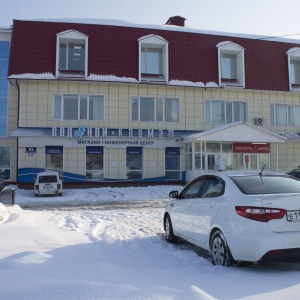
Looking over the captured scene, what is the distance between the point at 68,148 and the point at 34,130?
2458mm

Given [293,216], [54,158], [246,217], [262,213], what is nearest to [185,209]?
[246,217]

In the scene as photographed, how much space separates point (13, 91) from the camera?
27.8 meters

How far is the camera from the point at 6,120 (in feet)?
91.0

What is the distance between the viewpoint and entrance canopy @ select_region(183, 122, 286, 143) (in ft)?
82.0

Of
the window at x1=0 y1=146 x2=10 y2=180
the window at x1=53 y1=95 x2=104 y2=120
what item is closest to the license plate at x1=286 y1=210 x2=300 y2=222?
the window at x1=53 y1=95 x2=104 y2=120

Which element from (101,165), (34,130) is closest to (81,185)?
(101,165)

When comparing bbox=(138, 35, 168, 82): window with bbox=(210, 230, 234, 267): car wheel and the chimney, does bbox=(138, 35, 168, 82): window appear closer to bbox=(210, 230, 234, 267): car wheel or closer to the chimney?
the chimney

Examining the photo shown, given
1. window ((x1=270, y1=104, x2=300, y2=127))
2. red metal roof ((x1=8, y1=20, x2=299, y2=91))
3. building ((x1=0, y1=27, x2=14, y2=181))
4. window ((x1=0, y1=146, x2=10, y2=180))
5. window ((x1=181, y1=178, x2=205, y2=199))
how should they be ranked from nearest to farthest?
window ((x1=181, y1=178, x2=205, y2=199))
red metal roof ((x1=8, y1=20, x2=299, y2=91))
window ((x1=0, y1=146, x2=10, y2=180))
building ((x1=0, y1=27, x2=14, y2=181))
window ((x1=270, y1=104, x2=300, y2=127))

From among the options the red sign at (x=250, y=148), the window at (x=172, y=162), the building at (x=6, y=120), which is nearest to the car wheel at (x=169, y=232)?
the window at (x=172, y=162)

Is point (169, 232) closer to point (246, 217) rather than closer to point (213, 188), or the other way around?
point (213, 188)

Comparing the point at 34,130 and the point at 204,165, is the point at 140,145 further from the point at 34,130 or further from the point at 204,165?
the point at 34,130

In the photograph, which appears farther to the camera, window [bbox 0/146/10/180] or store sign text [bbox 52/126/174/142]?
window [bbox 0/146/10/180]

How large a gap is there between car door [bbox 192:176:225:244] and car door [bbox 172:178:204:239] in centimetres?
20

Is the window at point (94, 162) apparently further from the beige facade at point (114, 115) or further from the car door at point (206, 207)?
the car door at point (206, 207)
